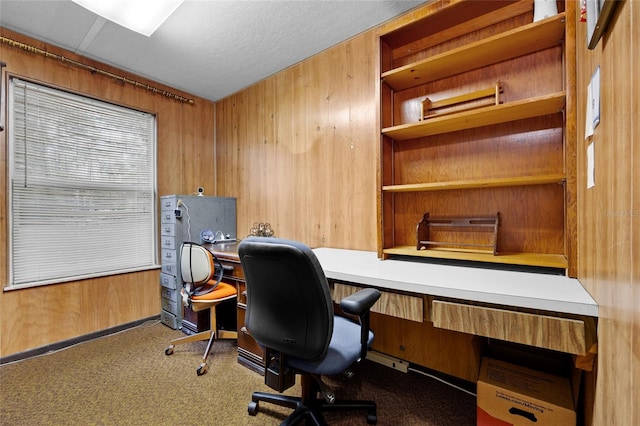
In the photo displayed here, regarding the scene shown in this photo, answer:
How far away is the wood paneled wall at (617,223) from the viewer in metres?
0.59

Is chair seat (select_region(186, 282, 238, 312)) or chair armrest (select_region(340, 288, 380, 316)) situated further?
chair seat (select_region(186, 282, 238, 312))

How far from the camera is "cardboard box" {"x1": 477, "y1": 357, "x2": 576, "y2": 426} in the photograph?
1.10 meters

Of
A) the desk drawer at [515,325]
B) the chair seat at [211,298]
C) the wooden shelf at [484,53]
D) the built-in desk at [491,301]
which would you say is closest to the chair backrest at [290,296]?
the built-in desk at [491,301]

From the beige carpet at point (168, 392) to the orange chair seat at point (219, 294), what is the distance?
0.49 m

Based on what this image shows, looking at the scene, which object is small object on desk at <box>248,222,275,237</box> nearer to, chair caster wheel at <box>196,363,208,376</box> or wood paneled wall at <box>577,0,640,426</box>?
chair caster wheel at <box>196,363,208,376</box>

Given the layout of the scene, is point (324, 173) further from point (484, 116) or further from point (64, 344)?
point (64, 344)

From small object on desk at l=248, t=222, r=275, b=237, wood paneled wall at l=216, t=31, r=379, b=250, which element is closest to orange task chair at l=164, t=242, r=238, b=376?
small object on desk at l=248, t=222, r=275, b=237

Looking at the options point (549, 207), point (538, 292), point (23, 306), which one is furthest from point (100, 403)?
point (549, 207)

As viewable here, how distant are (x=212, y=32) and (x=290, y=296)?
7.01 feet

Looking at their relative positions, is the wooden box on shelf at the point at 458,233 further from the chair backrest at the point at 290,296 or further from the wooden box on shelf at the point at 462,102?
the chair backrest at the point at 290,296

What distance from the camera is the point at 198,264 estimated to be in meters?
2.01

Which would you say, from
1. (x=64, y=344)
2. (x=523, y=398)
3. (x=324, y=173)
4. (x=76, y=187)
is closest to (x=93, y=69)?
(x=76, y=187)

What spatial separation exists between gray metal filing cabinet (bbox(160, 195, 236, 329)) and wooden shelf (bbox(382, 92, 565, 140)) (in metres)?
2.05

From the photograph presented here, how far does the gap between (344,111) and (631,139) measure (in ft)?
6.21
